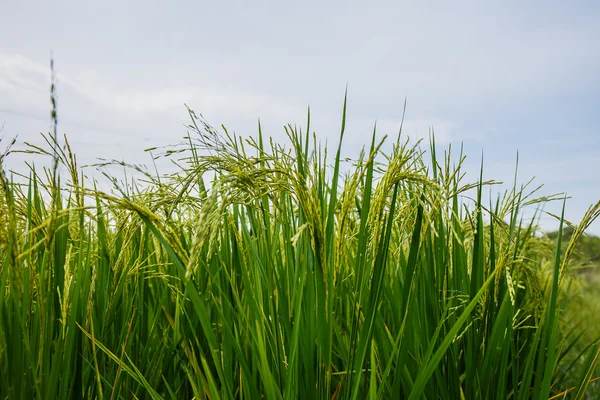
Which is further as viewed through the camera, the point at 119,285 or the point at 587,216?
the point at 119,285

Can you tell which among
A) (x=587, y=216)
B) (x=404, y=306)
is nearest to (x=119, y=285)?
(x=404, y=306)

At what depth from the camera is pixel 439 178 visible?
2.09 meters

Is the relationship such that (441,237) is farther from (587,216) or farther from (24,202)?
(24,202)

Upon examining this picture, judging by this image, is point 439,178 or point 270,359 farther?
point 439,178

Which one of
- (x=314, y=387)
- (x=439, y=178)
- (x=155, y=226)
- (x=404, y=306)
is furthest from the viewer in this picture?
(x=439, y=178)

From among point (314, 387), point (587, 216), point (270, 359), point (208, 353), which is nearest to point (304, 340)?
point (314, 387)

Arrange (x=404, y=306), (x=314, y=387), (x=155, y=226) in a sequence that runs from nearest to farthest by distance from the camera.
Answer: (x=155, y=226)
(x=314, y=387)
(x=404, y=306)

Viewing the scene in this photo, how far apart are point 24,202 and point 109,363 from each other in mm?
735

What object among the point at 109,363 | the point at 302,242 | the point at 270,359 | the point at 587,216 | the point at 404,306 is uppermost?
the point at 587,216

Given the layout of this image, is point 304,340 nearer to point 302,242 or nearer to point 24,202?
point 302,242

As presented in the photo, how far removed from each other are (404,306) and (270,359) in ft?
1.75

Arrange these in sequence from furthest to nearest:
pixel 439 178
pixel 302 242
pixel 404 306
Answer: pixel 439 178 < pixel 302 242 < pixel 404 306

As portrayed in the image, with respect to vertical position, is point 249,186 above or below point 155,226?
above

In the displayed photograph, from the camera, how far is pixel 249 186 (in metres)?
1.33
